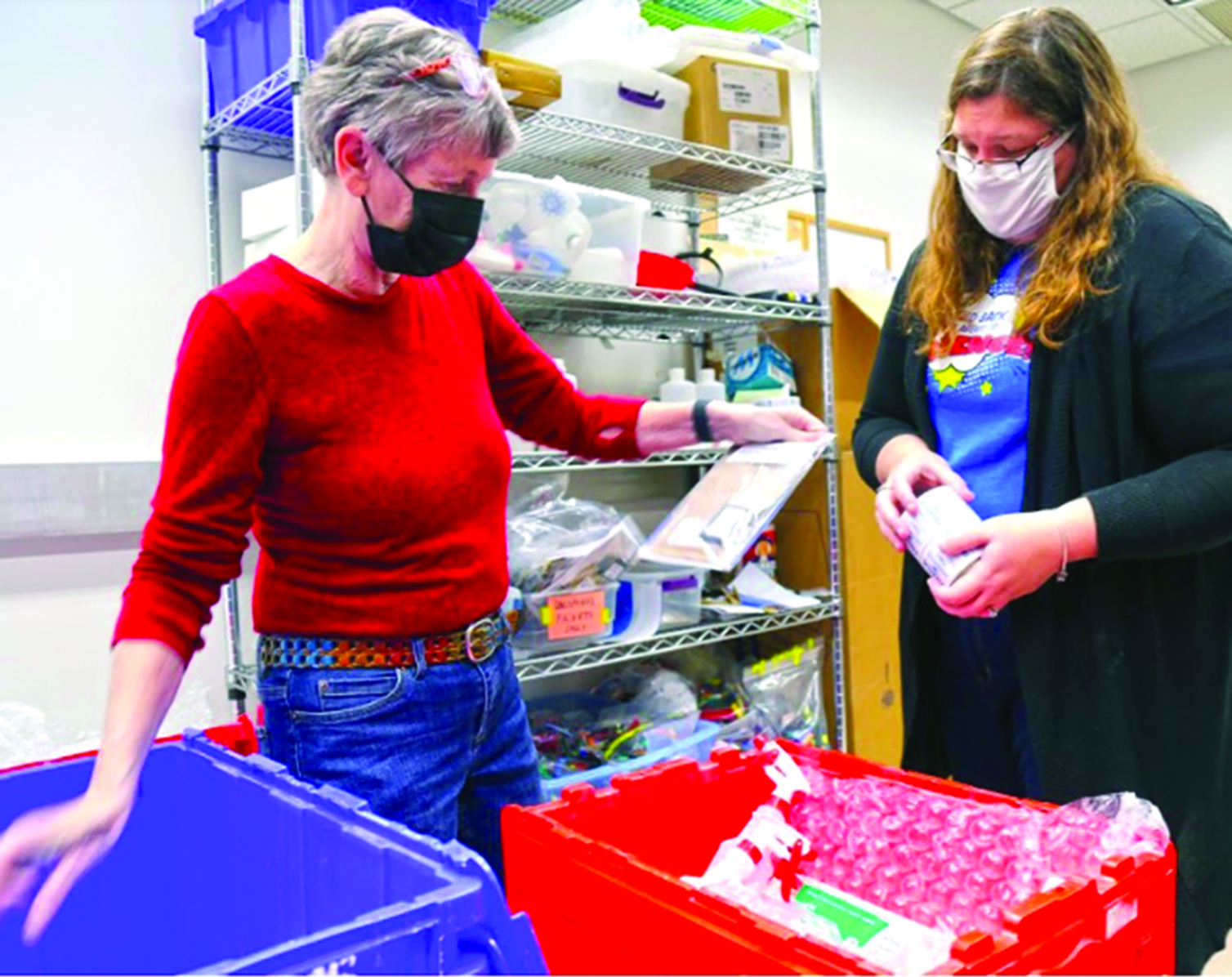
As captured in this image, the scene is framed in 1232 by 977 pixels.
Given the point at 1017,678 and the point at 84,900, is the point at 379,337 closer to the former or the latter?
the point at 84,900

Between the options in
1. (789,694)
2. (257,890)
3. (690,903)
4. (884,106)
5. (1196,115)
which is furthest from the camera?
(1196,115)

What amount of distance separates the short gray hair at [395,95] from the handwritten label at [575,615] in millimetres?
1068

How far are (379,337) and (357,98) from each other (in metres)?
0.23

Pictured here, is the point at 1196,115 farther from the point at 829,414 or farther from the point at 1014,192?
the point at 1014,192

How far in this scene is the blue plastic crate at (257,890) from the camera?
536 mm

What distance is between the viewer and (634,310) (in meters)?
2.31

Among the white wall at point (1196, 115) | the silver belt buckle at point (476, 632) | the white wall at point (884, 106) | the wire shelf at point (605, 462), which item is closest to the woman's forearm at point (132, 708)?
the silver belt buckle at point (476, 632)

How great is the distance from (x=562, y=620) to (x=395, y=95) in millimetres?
1165

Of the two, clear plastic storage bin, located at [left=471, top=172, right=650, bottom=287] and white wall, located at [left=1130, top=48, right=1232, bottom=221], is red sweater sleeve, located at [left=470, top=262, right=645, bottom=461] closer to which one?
clear plastic storage bin, located at [left=471, top=172, right=650, bottom=287]

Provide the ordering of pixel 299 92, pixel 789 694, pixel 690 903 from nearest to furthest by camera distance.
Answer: pixel 690 903
pixel 299 92
pixel 789 694

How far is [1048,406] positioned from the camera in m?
1.04

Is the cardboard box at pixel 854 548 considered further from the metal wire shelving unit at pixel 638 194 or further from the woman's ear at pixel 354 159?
the woman's ear at pixel 354 159

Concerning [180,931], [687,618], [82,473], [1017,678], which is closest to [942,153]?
[1017,678]

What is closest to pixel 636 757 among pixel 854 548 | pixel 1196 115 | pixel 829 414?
pixel 854 548
